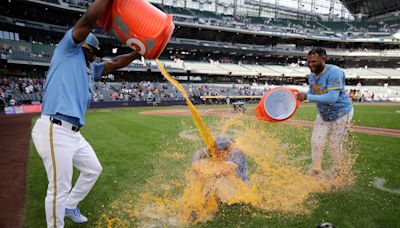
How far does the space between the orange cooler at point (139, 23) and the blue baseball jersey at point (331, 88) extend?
304cm

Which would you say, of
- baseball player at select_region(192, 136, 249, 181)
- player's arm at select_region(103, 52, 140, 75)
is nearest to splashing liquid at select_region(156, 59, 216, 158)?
baseball player at select_region(192, 136, 249, 181)

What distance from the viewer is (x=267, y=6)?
191 feet

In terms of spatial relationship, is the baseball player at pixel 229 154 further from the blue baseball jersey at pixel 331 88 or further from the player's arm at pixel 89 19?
the player's arm at pixel 89 19

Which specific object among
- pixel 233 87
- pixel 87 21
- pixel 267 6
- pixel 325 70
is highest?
pixel 267 6

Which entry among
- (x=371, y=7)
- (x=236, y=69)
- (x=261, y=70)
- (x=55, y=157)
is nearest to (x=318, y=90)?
(x=55, y=157)

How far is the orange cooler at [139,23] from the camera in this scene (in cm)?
280

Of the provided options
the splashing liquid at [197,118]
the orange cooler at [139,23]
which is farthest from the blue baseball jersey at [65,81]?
the splashing liquid at [197,118]

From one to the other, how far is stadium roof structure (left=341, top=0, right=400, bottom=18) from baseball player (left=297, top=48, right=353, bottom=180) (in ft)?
215

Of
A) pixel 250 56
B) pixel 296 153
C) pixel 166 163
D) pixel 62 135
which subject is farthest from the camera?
pixel 250 56

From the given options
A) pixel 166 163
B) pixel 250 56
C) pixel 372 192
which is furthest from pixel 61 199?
pixel 250 56

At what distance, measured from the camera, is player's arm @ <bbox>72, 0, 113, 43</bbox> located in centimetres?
248

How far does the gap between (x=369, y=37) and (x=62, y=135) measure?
Result: 63.5 meters

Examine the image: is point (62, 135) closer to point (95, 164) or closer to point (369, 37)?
point (95, 164)

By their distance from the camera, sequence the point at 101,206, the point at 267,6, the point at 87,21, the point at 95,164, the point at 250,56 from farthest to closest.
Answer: the point at 267,6
the point at 250,56
the point at 101,206
the point at 95,164
the point at 87,21
